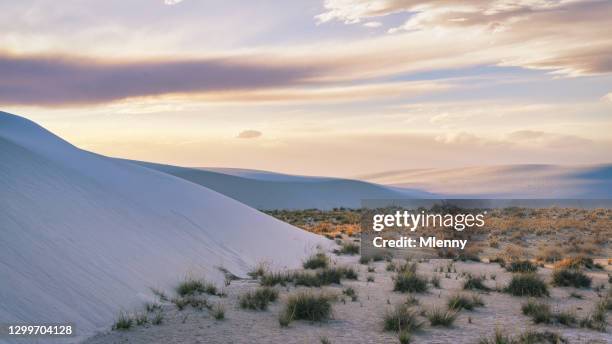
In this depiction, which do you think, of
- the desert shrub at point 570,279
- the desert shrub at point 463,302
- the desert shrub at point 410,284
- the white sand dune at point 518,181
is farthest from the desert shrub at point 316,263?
the white sand dune at point 518,181

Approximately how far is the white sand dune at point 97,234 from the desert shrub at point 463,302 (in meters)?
5.08

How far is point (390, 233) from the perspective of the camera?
96.0ft

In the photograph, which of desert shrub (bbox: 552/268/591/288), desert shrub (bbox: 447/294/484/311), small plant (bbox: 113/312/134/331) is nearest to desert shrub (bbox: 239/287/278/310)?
small plant (bbox: 113/312/134/331)

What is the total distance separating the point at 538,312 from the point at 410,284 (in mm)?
3252

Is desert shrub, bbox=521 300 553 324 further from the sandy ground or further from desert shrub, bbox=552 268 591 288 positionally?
desert shrub, bbox=552 268 591 288

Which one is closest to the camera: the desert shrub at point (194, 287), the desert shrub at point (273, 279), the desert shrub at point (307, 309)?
the desert shrub at point (307, 309)

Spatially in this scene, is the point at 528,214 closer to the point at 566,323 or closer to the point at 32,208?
the point at 566,323

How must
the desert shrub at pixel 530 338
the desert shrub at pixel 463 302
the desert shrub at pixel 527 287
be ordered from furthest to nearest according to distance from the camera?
the desert shrub at pixel 527 287 → the desert shrub at pixel 463 302 → the desert shrub at pixel 530 338

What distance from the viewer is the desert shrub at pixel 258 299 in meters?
10.2

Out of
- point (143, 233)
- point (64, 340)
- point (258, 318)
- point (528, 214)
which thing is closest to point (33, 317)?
point (64, 340)

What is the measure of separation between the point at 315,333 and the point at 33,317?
3.85 meters

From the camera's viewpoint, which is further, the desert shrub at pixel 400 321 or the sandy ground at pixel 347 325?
the desert shrub at pixel 400 321

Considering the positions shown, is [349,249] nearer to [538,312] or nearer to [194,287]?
[194,287]

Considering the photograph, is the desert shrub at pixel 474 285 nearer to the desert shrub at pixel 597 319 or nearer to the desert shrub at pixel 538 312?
the desert shrub at pixel 538 312
